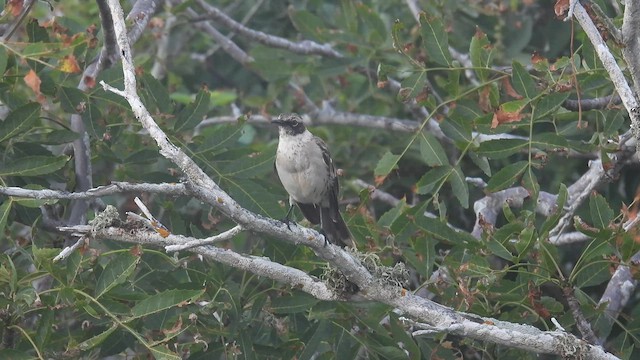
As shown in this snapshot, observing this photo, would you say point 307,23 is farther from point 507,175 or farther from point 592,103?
point 507,175

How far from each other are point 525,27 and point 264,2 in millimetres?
2566

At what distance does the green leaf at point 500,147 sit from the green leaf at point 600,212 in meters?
0.59

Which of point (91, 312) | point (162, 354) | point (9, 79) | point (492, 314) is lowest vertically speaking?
point (492, 314)

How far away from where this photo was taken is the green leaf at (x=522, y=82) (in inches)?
226

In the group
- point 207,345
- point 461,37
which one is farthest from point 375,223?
point 461,37

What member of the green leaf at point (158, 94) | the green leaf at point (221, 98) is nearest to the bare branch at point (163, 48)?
the green leaf at point (221, 98)

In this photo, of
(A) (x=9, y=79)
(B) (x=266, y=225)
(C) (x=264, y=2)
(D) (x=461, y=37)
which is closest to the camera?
(B) (x=266, y=225)

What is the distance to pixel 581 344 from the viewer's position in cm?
480

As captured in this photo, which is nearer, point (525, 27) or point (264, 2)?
point (525, 27)

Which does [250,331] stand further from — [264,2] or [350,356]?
[264,2]

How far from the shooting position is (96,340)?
16.6 ft

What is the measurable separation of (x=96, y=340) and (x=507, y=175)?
2355mm

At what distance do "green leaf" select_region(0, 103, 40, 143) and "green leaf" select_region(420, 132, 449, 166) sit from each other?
7.10 ft

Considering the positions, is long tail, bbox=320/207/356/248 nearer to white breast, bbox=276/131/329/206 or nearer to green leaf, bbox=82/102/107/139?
white breast, bbox=276/131/329/206
